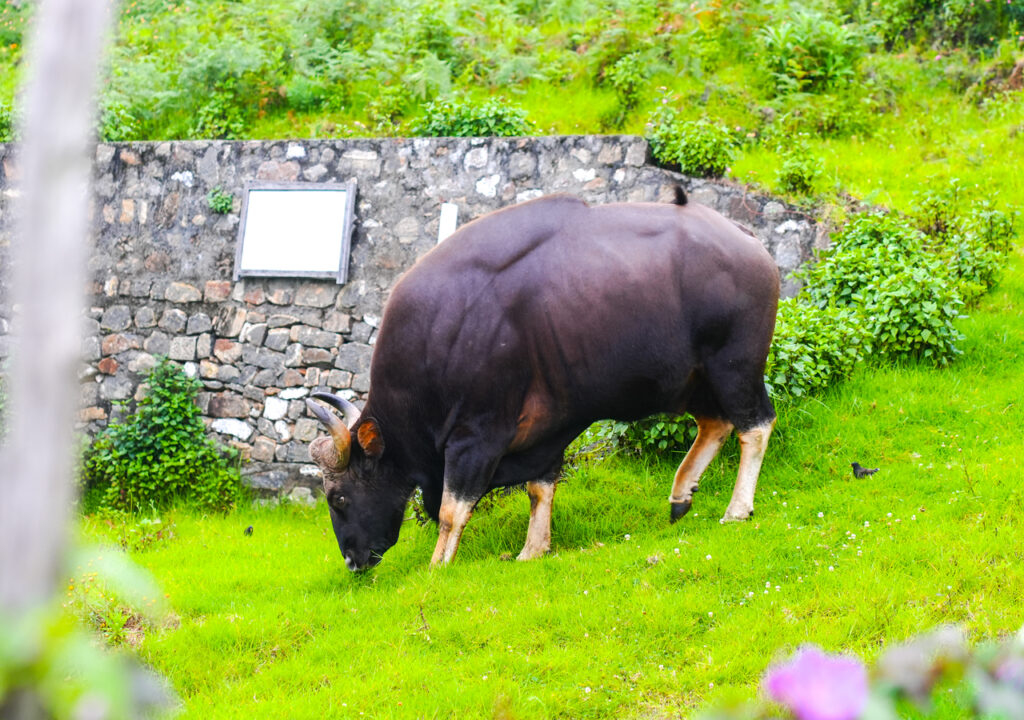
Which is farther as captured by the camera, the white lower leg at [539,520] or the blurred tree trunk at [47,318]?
the white lower leg at [539,520]

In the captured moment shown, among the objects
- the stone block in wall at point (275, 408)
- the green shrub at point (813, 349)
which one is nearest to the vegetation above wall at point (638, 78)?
the green shrub at point (813, 349)

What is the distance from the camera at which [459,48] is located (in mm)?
12594

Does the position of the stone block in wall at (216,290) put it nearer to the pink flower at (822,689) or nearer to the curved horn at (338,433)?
the curved horn at (338,433)

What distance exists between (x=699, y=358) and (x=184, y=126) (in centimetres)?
811

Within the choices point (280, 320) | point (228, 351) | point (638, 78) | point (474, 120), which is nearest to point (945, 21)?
point (638, 78)

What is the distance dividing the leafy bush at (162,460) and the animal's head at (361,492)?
3033mm

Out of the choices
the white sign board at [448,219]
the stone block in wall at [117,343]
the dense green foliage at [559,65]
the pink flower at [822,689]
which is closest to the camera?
the pink flower at [822,689]

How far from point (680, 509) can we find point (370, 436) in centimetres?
221

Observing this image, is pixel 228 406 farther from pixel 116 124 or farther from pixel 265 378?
pixel 116 124

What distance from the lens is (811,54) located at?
11109mm

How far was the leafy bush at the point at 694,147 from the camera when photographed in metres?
9.34

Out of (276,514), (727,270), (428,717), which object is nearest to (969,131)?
(727,270)

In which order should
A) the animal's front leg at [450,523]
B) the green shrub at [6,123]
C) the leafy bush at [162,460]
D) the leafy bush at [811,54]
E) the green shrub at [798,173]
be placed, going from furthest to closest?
the green shrub at [6,123]
the leafy bush at [811,54]
the leafy bush at [162,460]
the green shrub at [798,173]
the animal's front leg at [450,523]

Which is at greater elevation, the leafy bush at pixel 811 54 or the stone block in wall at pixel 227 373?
the leafy bush at pixel 811 54
